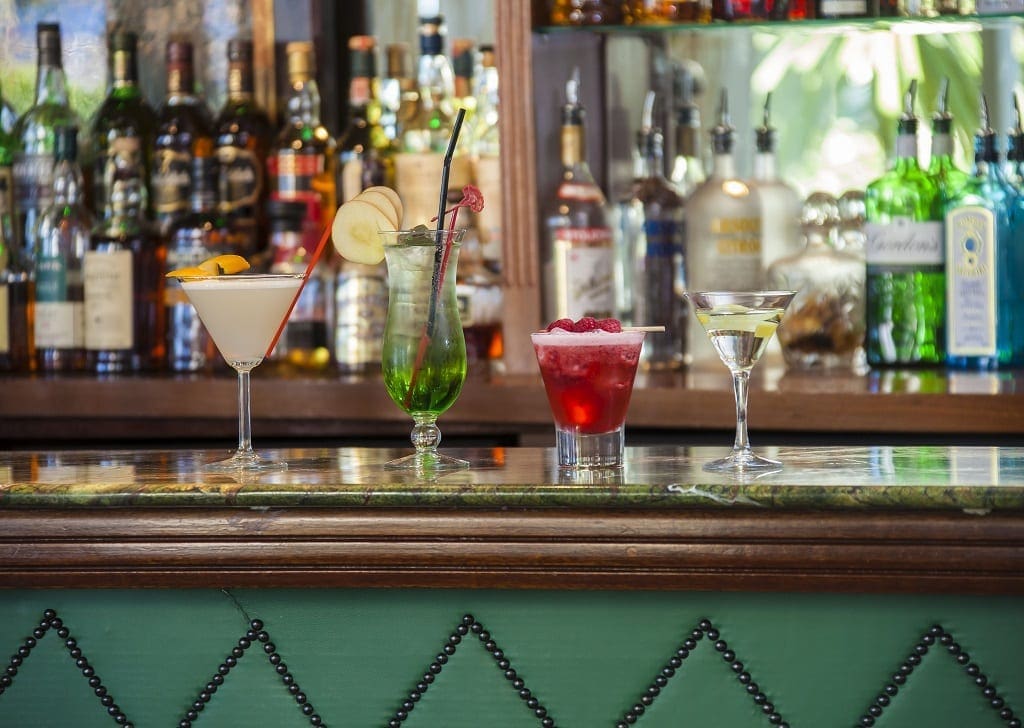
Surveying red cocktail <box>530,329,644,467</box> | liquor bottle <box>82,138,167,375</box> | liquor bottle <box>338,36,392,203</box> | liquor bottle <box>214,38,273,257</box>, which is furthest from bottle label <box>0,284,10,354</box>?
red cocktail <box>530,329,644,467</box>

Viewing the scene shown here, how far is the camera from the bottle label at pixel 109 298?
2.23 m

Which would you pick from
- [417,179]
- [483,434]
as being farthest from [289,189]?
[483,434]

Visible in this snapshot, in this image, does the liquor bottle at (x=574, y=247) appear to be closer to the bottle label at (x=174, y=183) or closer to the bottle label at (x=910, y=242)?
the bottle label at (x=910, y=242)

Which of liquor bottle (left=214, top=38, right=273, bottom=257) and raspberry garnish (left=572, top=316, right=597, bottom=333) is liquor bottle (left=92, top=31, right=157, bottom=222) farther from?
raspberry garnish (left=572, top=316, right=597, bottom=333)

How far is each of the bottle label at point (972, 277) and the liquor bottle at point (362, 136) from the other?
2.95 feet

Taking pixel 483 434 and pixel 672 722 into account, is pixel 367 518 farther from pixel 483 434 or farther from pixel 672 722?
pixel 483 434

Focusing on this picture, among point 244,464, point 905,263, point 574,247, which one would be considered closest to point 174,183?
point 574,247

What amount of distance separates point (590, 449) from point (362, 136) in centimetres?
136

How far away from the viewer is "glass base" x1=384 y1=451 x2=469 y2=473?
105 centimetres

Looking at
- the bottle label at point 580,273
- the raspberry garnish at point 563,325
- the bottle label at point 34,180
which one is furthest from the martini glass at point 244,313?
the bottle label at point 34,180

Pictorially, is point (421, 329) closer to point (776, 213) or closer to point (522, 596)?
point (522, 596)

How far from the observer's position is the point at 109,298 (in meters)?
2.24

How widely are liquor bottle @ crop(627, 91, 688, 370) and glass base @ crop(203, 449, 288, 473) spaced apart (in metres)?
1.08

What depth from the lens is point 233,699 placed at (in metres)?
0.97
